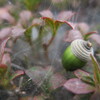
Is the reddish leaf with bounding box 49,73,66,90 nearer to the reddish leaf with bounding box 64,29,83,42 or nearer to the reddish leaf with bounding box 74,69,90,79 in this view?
the reddish leaf with bounding box 74,69,90,79

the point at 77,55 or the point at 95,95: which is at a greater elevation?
the point at 77,55

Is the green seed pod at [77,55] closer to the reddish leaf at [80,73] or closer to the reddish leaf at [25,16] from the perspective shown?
the reddish leaf at [80,73]

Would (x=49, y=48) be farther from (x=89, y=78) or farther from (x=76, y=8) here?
(x=76, y=8)

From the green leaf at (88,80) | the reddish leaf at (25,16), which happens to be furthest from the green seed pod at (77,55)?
the reddish leaf at (25,16)

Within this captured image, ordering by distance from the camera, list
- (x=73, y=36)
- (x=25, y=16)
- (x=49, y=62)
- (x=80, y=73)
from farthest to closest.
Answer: (x=25, y=16)
(x=49, y=62)
(x=73, y=36)
(x=80, y=73)

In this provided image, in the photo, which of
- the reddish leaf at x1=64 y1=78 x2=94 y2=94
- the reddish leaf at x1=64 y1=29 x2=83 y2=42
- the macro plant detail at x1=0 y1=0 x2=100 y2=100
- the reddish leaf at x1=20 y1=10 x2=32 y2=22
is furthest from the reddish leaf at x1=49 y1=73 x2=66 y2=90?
the reddish leaf at x1=20 y1=10 x2=32 y2=22

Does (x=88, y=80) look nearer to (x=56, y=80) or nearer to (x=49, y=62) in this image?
→ (x=56, y=80)

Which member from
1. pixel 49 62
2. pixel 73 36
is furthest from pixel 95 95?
pixel 49 62
